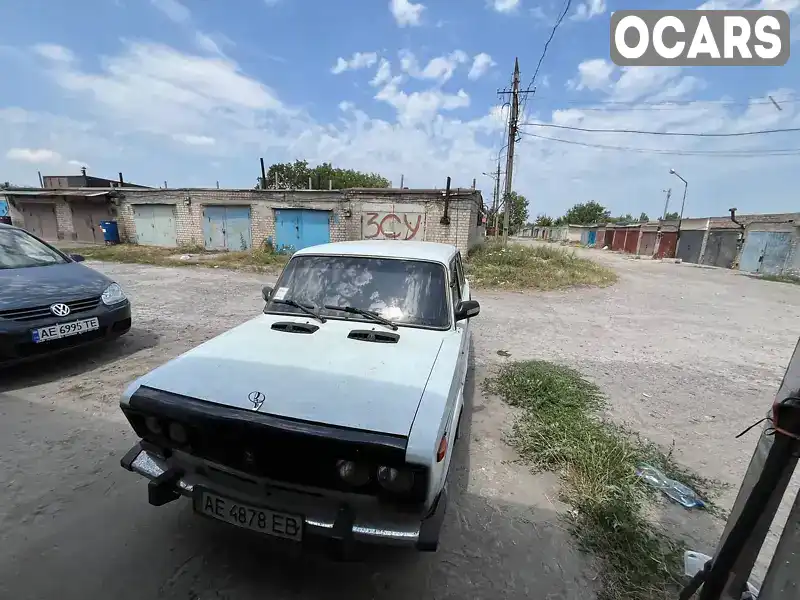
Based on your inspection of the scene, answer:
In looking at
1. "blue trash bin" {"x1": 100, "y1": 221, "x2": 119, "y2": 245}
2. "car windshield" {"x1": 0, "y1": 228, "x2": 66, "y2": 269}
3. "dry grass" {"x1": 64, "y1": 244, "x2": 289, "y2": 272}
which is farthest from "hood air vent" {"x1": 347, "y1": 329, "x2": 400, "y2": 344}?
"blue trash bin" {"x1": 100, "y1": 221, "x2": 119, "y2": 245}

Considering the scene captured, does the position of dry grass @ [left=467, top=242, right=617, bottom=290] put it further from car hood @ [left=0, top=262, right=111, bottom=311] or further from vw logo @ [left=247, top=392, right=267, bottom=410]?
vw logo @ [left=247, top=392, right=267, bottom=410]

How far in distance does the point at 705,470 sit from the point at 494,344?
3109 millimetres

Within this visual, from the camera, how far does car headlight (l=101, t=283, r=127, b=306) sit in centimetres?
415

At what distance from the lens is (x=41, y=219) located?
2077 centimetres

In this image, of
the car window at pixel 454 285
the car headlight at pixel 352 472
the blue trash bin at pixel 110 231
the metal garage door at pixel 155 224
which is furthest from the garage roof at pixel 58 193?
the car headlight at pixel 352 472

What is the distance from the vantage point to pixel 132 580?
1789 mm

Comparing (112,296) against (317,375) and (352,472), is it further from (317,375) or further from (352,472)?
(352,472)

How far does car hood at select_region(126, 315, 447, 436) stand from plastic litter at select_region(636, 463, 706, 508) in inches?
76.5

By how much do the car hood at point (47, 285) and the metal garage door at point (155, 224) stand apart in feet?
52.2

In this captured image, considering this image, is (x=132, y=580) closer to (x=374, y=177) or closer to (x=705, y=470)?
(x=705, y=470)

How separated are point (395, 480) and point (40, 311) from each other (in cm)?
418

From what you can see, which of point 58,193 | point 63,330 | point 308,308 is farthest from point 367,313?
point 58,193

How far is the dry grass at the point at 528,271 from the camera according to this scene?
11391 millimetres

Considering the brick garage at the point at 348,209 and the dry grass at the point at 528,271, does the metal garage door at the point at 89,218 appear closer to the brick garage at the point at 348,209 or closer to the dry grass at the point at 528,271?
the brick garage at the point at 348,209
